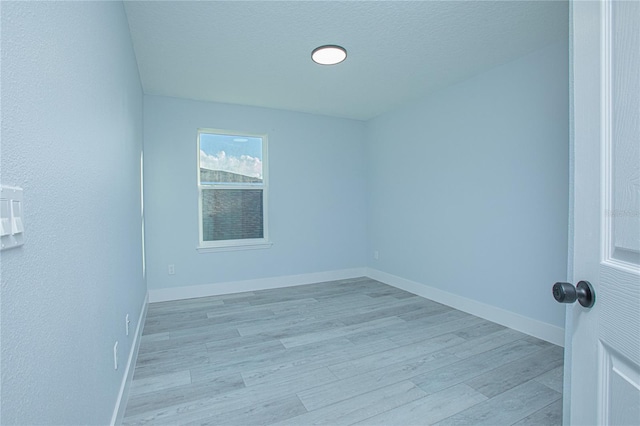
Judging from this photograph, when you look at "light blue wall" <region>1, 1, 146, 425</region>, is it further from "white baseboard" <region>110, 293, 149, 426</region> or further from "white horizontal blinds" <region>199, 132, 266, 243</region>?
"white horizontal blinds" <region>199, 132, 266, 243</region>

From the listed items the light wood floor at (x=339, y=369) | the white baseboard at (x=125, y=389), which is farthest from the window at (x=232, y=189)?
the white baseboard at (x=125, y=389)

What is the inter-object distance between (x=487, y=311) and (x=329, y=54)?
9.67 feet

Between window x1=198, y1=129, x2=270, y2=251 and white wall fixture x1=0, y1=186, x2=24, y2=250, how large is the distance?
3.52m

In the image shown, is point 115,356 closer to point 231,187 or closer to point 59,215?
point 59,215

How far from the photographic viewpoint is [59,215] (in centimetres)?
86

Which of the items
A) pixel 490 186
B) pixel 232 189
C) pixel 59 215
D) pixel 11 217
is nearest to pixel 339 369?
pixel 59 215

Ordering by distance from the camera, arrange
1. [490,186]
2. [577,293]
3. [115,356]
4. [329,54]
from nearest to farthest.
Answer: [577,293], [115,356], [329,54], [490,186]

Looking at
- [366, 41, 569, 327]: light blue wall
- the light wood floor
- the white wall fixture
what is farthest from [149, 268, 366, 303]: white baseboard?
the white wall fixture

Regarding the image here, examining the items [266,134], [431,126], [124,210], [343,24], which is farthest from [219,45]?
[431,126]

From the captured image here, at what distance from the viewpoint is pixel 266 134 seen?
4312 millimetres

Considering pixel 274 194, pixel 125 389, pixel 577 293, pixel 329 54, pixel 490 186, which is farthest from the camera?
pixel 274 194

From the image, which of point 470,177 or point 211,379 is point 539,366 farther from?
point 211,379

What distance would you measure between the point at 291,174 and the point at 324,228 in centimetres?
98

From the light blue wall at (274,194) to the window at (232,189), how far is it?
12 centimetres
